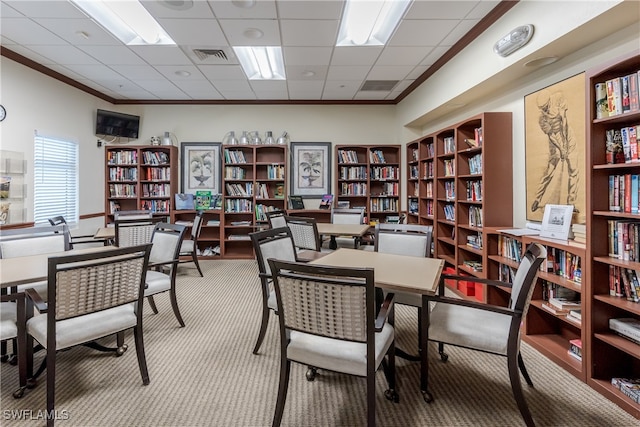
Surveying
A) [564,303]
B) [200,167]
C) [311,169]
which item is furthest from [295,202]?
[564,303]

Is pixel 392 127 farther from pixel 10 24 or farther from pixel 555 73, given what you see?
pixel 10 24

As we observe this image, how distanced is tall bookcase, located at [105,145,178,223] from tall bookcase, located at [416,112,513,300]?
4.44 m

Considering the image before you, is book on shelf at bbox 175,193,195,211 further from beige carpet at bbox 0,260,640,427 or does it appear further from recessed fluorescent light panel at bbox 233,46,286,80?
beige carpet at bbox 0,260,640,427

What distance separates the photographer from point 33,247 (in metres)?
2.80

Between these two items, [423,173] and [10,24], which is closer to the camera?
[10,24]

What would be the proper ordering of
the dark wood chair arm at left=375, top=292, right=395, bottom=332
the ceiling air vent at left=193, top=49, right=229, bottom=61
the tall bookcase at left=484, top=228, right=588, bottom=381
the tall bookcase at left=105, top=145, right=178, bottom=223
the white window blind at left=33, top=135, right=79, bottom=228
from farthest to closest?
the tall bookcase at left=105, top=145, right=178, bottom=223
the white window blind at left=33, top=135, right=79, bottom=228
the ceiling air vent at left=193, top=49, right=229, bottom=61
the tall bookcase at left=484, top=228, right=588, bottom=381
the dark wood chair arm at left=375, top=292, right=395, bottom=332

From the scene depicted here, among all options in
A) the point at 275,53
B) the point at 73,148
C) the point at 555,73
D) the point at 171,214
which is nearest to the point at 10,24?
the point at 73,148

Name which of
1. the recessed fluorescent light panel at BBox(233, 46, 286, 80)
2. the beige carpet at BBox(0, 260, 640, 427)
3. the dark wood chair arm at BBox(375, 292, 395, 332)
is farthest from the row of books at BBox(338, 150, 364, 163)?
the dark wood chair arm at BBox(375, 292, 395, 332)

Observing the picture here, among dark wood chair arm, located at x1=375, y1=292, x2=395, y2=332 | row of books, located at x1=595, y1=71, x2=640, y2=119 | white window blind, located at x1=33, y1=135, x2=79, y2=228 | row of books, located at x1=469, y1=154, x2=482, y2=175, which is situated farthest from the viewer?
white window blind, located at x1=33, y1=135, x2=79, y2=228

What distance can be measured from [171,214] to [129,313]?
4.11 meters

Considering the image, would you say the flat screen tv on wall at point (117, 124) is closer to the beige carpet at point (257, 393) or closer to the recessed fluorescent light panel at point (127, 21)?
the recessed fluorescent light panel at point (127, 21)

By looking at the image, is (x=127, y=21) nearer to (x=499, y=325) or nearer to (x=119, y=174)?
(x=119, y=174)

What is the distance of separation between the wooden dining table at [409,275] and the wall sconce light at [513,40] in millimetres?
1988

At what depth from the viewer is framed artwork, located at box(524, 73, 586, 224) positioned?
2.58m
